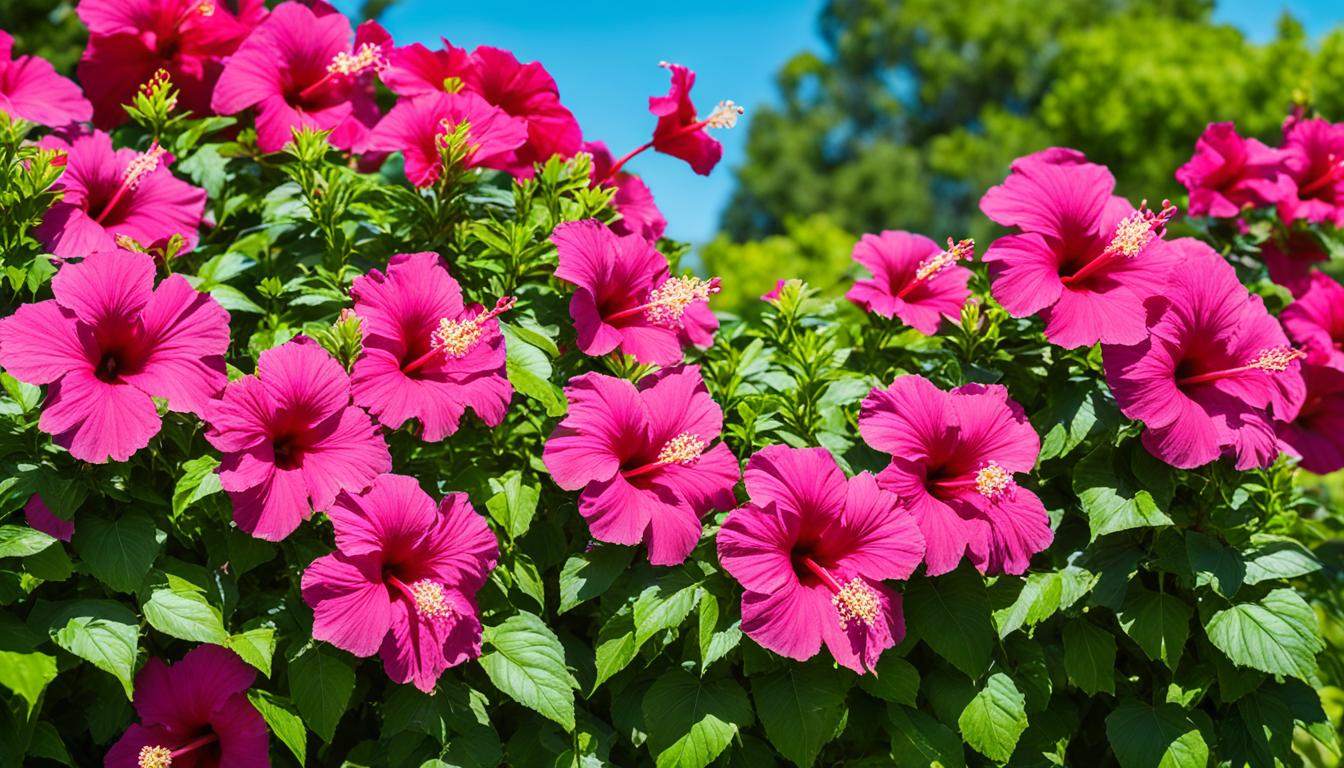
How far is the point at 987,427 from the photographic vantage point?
2.43m

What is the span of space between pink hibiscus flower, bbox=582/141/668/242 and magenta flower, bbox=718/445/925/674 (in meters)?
0.85

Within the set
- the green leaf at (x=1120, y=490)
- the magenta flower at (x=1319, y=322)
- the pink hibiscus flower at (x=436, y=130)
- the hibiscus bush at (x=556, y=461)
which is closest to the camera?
the hibiscus bush at (x=556, y=461)

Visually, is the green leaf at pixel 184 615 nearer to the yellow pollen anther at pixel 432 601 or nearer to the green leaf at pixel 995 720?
the yellow pollen anther at pixel 432 601

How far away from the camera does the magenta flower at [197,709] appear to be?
226 cm

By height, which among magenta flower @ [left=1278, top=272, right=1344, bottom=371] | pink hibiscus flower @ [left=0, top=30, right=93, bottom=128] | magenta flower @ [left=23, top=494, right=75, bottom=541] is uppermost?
magenta flower @ [left=1278, top=272, right=1344, bottom=371]

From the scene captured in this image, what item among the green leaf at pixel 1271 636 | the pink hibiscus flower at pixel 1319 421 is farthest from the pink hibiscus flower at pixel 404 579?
the pink hibiscus flower at pixel 1319 421

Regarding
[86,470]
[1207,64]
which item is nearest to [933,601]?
[86,470]

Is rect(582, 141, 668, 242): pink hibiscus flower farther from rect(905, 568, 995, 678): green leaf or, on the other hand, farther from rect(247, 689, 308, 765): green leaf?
rect(247, 689, 308, 765): green leaf

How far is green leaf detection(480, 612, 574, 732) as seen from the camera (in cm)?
223

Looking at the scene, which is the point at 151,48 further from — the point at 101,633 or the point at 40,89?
the point at 101,633

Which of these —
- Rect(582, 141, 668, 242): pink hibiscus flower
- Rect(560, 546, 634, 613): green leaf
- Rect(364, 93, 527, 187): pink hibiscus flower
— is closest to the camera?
Rect(560, 546, 634, 613): green leaf

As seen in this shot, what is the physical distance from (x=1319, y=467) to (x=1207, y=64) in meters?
19.2

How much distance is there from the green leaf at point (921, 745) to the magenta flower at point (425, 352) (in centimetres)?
105

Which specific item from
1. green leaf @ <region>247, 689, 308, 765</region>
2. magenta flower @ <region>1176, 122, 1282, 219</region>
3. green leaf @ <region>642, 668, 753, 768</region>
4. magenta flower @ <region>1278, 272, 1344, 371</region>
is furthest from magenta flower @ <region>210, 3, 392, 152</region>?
magenta flower @ <region>1278, 272, 1344, 371</region>
